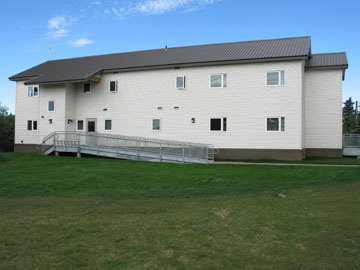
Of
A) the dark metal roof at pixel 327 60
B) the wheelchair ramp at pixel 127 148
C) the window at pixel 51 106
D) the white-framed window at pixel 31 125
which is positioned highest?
the dark metal roof at pixel 327 60

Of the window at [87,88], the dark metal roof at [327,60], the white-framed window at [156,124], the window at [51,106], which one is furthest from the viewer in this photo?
the window at [87,88]

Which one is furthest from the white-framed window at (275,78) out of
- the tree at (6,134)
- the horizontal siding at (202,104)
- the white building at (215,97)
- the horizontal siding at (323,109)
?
the tree at (6,134)

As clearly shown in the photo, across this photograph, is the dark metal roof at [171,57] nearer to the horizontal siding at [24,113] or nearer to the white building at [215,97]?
the white building at [215,97]

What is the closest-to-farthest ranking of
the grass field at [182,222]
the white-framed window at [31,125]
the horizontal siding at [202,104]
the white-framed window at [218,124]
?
the grass field at [182,222] < the horizontal siding at [202,104] < the white-framed window at [218,124] < the white-framed window at [31,125]

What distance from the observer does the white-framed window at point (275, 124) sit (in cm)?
2167

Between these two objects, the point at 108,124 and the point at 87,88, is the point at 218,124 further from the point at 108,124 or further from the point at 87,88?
the point at 87,88

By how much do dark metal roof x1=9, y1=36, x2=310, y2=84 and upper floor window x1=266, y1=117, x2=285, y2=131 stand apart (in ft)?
12.7

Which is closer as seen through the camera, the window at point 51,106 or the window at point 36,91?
the window at point 51,106

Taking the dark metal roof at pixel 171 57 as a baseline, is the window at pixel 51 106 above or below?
below

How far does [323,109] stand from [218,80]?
771 cm

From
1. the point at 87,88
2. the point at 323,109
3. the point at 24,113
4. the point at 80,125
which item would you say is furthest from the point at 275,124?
the point at 24,113

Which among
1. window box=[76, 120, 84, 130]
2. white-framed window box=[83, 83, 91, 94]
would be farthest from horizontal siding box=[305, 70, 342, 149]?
window box=[76, 120, 84, 130]

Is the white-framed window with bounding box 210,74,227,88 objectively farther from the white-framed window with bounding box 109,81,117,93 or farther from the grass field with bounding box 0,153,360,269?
the grass field with bounding box 0,153,360,269

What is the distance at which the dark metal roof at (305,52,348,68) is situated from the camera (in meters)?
23.3
